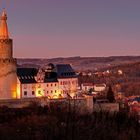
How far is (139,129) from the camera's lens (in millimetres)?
37125

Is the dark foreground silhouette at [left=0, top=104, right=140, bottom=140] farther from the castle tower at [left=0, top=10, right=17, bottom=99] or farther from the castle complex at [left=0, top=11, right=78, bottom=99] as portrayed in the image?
the castle complex at [left=0, top=11, right=78, bottom=99]

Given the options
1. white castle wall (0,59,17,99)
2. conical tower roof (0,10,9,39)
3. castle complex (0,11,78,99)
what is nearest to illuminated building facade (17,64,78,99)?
castle complex (0,11,78,99)

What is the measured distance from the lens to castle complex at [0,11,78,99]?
127ft

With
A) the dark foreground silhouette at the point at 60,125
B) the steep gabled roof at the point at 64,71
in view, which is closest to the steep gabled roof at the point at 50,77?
the steep gabled roof at the point at 64,71

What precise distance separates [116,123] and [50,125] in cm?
562

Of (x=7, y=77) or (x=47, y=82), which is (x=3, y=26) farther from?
(x=47, y=82)

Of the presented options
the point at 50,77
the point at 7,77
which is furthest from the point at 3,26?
the point at 50,77

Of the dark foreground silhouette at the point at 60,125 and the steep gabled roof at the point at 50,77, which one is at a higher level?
the steep gabled roof at the point at 50,77

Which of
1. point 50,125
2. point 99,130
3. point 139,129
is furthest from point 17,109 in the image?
point 139,129

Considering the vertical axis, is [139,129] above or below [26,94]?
below

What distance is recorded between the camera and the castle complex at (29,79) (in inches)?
1527

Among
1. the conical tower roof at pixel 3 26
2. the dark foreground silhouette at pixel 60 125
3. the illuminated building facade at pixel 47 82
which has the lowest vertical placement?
the dark foreground silhouette at pixel 60 125

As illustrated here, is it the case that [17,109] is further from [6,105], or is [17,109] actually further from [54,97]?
[54,97]

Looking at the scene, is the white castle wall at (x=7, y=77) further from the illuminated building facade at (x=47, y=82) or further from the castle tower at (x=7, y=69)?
the illuminated building facade at (x=47, y=82)
